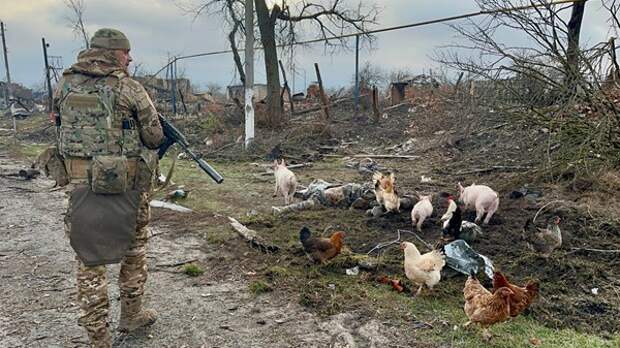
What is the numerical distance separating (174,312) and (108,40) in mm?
2157

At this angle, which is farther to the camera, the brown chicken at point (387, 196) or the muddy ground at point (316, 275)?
the brown chicken at point (387, 196)

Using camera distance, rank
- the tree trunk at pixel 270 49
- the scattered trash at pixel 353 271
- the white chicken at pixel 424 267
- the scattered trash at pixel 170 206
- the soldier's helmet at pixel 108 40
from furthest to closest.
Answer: the tree trunk at pixel 270 49 → the scattered trash at pixel 170 206 → the scattered trash at pixel 353 271 → the white chicken at pixel 424 267 → the soldier's helmet at pixel 108 40

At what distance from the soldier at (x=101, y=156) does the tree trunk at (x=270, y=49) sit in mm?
11935

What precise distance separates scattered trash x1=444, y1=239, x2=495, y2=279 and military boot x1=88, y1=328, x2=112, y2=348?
2.90 metres

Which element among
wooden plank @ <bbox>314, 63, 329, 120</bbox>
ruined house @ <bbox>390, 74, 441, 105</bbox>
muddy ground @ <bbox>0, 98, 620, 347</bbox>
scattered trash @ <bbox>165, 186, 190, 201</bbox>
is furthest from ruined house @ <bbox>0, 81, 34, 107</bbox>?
scattered trash @ <bbox>165, 186, 190, 201</bbox>

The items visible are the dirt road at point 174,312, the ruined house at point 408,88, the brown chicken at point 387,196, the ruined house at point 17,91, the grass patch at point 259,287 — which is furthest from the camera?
the ruined house at point 17,91

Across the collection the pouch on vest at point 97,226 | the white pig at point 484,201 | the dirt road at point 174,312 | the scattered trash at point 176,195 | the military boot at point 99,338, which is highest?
the pouch on vest at point 97,226

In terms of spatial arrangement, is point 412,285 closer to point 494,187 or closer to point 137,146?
point 137,146

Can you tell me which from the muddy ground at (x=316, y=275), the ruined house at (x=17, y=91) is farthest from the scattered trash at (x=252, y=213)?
the ruined house at (x=17, y=91)

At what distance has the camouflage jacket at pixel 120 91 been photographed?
2.91 metres

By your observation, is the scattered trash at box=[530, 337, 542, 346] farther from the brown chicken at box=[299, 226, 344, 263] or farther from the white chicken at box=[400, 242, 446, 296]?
the brown chicken at box=[299, 226, 344, 263]

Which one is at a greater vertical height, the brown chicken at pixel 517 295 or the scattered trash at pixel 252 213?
the brown chicken at pixel 517 295

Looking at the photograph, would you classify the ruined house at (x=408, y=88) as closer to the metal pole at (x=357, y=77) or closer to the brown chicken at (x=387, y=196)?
the metal pole at (x=357, y=77)

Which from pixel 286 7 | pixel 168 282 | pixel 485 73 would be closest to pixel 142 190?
pixel 168 282
